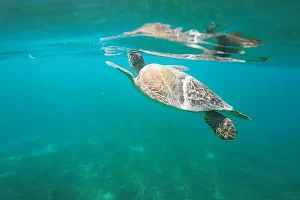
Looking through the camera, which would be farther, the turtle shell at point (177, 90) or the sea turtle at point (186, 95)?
the turtle shell at point (177, 90)

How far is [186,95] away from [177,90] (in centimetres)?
34

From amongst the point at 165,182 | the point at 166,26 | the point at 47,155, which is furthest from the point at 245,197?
the point at 47,155

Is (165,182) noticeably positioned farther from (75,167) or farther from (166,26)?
(166,26)

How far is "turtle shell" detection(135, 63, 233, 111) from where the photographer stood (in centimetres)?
617

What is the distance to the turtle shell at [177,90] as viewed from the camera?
6.17 meters

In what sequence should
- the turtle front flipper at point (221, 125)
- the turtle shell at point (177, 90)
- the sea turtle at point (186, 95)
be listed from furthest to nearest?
the turtle shell at point (177, 90), the sea turtle at point (186, 95), the turtle front flipper at point (221, 125)

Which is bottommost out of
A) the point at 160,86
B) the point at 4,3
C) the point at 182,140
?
the point at 182,140

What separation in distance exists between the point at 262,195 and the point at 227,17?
32.0ft

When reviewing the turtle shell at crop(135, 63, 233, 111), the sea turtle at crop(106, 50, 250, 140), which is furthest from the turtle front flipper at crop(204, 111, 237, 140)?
the turtle shell at crop(135, 63, 233, 111)

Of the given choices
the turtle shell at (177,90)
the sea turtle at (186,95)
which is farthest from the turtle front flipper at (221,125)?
the turtle shell at (177,90)

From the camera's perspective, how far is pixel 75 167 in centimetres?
1477

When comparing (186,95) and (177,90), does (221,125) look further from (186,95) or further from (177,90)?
(177,90)

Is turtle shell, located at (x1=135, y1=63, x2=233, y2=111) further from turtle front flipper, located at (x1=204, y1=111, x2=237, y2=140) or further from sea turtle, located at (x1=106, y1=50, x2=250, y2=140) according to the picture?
turtle front flipper, located at (x1=204, y1=111, x2=237, y2=140)

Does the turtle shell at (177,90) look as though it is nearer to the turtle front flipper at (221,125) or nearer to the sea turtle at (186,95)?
the sea turtle at (186,95)
